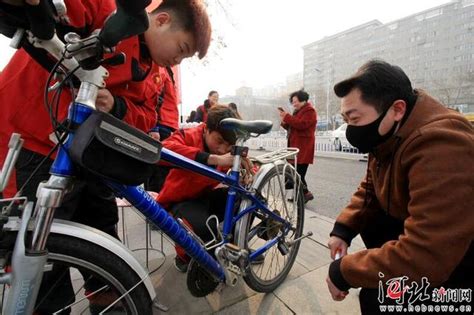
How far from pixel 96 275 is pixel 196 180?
3.32 ft

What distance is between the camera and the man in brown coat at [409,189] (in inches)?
35.6

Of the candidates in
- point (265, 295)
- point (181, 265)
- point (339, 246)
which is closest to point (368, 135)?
point (339, 246)

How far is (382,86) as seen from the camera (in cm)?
107

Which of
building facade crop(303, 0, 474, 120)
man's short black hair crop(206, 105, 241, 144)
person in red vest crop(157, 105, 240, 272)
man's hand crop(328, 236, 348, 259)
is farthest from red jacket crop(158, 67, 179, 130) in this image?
building facade crop(303, 0, 474, 120)

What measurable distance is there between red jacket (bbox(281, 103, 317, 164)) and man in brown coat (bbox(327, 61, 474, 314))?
2.89m

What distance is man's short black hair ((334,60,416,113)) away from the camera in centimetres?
108

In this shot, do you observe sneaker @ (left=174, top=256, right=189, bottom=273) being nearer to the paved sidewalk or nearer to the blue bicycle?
the paved sidewalk

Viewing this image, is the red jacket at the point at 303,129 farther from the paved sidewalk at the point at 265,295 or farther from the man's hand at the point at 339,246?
the man's hand at the point at 339,246

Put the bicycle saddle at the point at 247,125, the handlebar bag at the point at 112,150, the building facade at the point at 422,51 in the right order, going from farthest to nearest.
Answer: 1. the building facade at the point at 422,51
2. the bicycle saddle at the point at 247,125
3. the handlebar bag at the point at 112,150

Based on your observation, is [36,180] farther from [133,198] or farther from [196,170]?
[196,170]

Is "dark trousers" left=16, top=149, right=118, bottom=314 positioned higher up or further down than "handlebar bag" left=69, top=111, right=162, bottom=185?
further down

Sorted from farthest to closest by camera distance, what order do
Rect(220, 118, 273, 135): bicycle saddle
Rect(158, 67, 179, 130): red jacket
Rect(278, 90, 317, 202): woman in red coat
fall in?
Rect(278, 90, 317, 202): woman in red coat → Rect(158, 67, 179, 130): red jacket → Rect(220, 118, 273, 135): bicycle saddle

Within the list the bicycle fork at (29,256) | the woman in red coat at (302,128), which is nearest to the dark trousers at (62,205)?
the bicycle fork at (29,256)

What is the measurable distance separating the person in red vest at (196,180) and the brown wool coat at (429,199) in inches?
39.4
